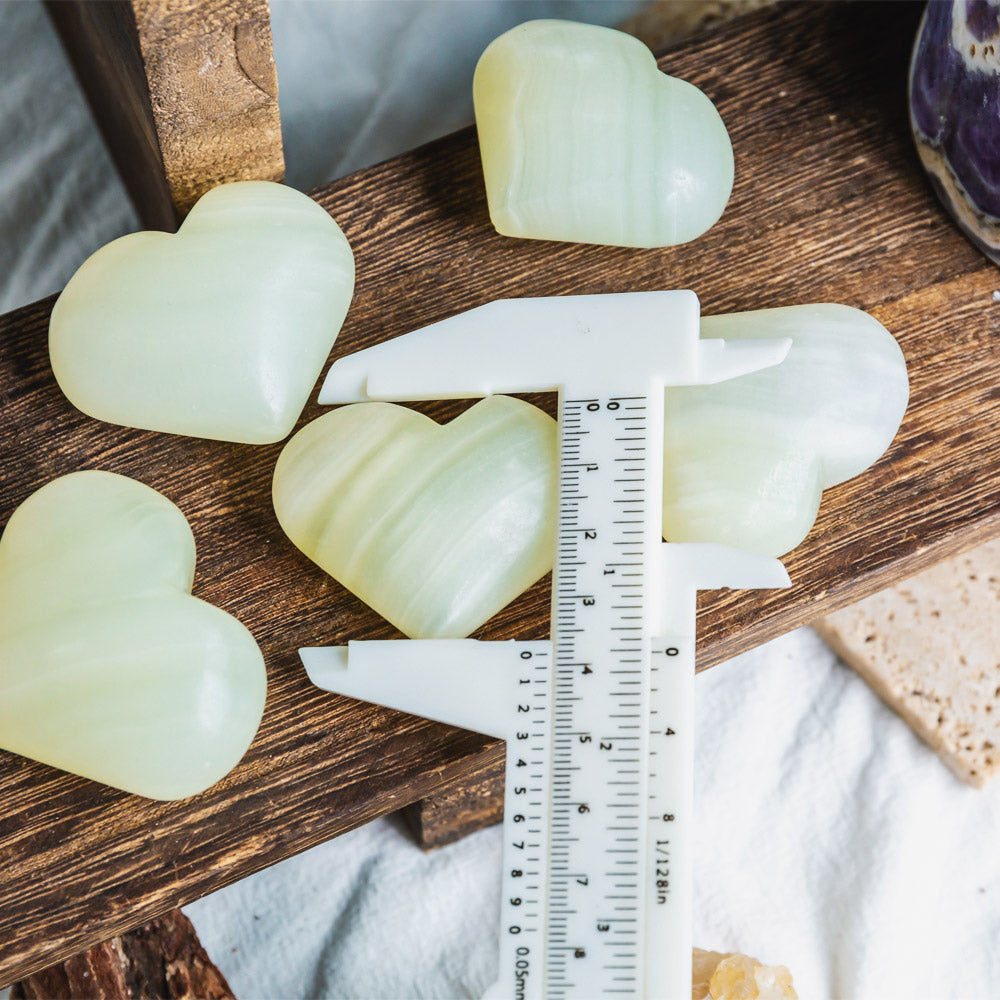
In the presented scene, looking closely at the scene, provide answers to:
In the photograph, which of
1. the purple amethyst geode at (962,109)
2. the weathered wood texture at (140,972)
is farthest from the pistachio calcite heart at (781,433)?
the weathered wood texture at (140,972)

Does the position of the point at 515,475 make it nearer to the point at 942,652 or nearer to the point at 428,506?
the point at 428,506

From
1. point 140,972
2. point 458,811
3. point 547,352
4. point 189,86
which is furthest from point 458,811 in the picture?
point 189,86

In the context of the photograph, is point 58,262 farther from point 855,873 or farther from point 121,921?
point 855,873

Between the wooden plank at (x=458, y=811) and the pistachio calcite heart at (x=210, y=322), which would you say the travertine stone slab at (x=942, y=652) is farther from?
the pistachio calcite heart at (x=210, y=322)

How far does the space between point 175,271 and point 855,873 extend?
53 centimetres

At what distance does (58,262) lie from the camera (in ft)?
2.65

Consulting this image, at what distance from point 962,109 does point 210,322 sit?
380 mm

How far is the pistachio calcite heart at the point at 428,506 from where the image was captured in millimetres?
516

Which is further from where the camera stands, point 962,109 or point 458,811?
point 458,811

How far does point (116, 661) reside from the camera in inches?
19.2

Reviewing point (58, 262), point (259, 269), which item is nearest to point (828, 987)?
point (259, 269)

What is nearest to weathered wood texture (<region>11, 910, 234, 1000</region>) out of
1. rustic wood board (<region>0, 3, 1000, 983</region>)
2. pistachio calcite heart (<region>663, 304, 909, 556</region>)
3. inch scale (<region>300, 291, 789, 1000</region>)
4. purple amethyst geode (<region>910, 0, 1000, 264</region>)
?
rustic wood board (<region>0, 3, 1000, 983</region>)

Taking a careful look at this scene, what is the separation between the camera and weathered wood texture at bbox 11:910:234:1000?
1.95 feet

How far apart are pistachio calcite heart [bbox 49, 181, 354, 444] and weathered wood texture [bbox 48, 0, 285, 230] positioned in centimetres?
4
